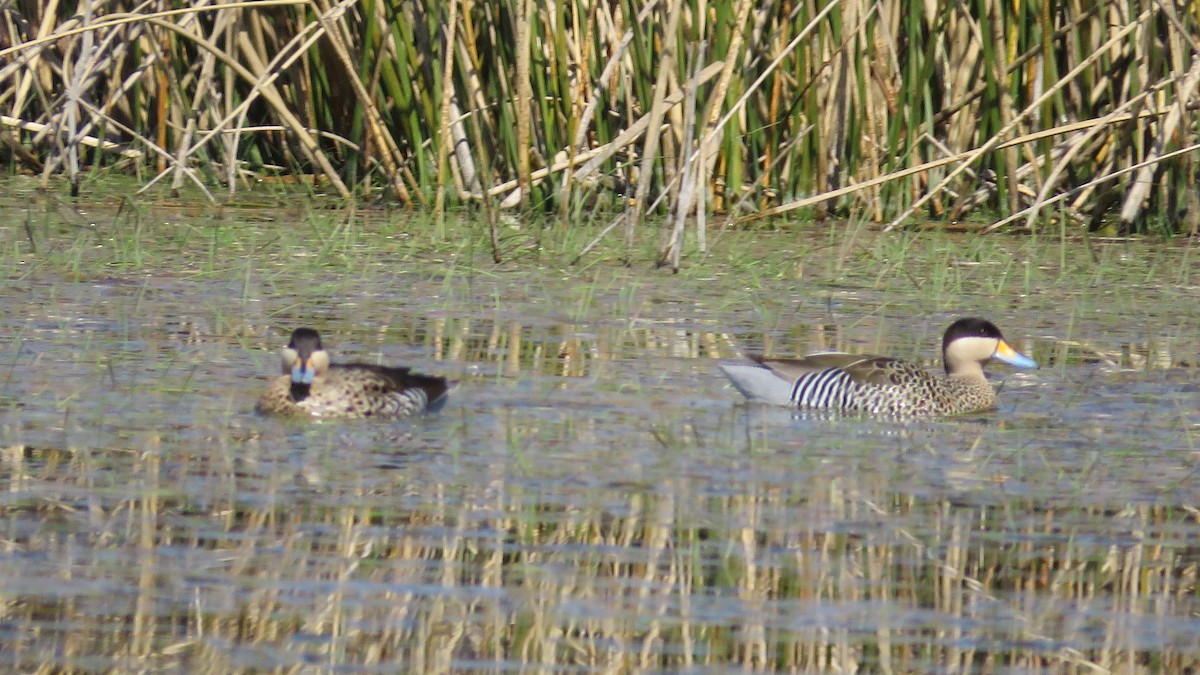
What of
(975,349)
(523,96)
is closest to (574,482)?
(975,349)

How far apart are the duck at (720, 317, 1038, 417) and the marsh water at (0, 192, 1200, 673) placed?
64 millimetres

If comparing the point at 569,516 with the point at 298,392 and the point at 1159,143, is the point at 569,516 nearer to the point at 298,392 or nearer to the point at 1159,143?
the point at 298,392

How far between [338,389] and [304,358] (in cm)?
12

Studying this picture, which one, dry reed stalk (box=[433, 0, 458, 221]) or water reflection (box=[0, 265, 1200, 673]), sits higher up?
dry reed stalk (box=[433, 0, 458, 221])

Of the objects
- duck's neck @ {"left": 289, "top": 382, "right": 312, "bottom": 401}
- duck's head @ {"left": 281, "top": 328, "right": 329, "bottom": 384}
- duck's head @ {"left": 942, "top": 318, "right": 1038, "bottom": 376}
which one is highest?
duck's head @ {"left": 942, "top": 318, "right": 1038, "bottom": 376}

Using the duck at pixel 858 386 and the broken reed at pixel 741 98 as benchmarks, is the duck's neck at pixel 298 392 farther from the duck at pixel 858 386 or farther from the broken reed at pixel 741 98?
the broken reed at pixel 741 98

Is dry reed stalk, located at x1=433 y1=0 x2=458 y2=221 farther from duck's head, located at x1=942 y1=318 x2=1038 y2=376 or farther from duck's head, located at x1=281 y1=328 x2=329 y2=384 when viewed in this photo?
duck's head, located at x1=281 y1=328 x2=329 y2=384

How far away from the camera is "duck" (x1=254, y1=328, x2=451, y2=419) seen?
5578 mm

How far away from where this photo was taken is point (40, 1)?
10969mm

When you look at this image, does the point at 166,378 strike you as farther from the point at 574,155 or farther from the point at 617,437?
the point at 574,155

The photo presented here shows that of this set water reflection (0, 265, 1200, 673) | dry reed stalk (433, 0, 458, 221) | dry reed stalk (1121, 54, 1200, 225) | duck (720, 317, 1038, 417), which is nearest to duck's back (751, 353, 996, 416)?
duck (720, 317, 1038, 417)

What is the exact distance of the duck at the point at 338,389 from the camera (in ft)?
18.3

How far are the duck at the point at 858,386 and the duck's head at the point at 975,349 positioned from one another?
118 mm

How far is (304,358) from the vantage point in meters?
5.65
